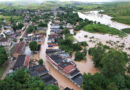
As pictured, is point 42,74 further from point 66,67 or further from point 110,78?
point 110,78

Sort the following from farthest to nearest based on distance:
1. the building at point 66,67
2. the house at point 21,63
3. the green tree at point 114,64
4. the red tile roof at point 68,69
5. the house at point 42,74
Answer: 1. the house at point 21,63
2. the red tile roof at point 68,69
3. the building at point 66,67
4. the house at point 42,74
5. the green tree at point 114,64

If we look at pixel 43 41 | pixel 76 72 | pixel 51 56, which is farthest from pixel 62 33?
pixel 76 72

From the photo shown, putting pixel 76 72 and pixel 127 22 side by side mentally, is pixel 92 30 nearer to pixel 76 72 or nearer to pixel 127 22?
pixel 127 22

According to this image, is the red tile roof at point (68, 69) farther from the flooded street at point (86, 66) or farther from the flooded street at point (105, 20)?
the flooded street at point (105, 20)

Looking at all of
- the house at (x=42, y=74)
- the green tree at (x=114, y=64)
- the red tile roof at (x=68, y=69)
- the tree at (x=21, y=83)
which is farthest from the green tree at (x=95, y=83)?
the tree at (x=21, y=83)

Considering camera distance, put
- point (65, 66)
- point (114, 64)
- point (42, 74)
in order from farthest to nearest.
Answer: point (65, 66), point (42, 74), point (114, 64)

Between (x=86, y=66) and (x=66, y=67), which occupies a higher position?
(x=66, y=67)

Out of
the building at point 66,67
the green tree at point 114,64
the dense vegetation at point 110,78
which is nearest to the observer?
the dense vegetation at point 110,78

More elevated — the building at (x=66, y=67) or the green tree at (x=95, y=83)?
the green tree at (x=95, y=83)

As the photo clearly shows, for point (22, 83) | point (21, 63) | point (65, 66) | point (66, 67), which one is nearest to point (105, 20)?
point (65, 66)

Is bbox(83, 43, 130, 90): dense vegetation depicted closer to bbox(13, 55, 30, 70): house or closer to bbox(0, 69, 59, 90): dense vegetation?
bbox(0, 69, 59, 90): dense vegetation
